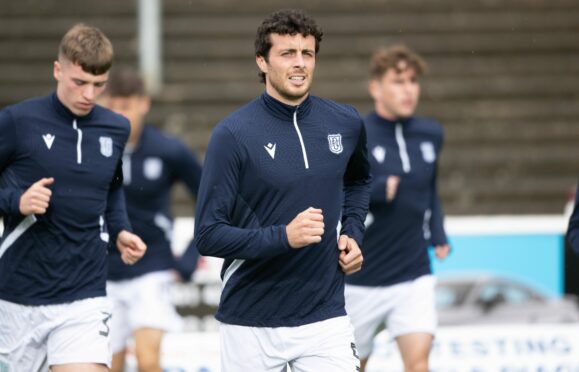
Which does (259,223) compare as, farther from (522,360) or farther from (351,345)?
(522,360)

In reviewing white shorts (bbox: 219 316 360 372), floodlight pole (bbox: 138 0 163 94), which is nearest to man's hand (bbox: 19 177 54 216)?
white shorts (bbox: 219 316 360 372)

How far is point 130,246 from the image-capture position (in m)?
6.12

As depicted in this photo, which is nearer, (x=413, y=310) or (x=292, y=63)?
(x=292, y=63)

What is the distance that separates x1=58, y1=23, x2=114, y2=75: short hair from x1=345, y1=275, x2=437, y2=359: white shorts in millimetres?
2427

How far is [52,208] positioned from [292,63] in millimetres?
1522

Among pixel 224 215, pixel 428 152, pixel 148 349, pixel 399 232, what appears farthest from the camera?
pixel 148 349

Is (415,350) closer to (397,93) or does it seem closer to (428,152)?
(428,152)

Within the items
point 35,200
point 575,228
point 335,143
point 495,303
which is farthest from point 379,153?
point 495,303

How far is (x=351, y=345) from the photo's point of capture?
17.5 ft

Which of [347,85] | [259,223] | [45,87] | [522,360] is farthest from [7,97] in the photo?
[259,223]

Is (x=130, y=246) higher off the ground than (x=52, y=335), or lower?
higher

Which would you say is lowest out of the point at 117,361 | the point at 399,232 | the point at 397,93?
the point at 117,361

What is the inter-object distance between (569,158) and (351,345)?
10726 millimetres

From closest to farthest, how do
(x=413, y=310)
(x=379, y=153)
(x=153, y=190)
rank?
(x=413, y=310), (x=379, y=153), (x=153, y=190)
